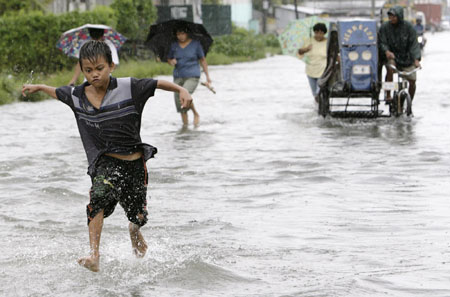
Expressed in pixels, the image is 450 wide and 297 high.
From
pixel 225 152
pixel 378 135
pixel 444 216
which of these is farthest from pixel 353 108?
pixel 444 216

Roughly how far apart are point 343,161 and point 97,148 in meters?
5.59

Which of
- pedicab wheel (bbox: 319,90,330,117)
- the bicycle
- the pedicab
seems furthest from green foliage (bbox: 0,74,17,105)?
the bicycle

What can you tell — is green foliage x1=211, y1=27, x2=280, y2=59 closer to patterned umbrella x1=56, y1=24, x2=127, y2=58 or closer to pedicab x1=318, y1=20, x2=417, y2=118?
patterned umbrella x1=56, y1=24, x2=127, y2=58

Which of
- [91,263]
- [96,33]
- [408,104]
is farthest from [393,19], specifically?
[91,263]

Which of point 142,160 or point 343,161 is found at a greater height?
point 142,160

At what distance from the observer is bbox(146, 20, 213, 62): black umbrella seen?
1589 centimetres

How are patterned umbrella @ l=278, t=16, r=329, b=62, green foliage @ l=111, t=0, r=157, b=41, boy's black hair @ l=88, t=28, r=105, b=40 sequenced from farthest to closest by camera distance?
green foliage @ l=111, t=0, r=157, b=41
patterned umbrella @ l=278, t=16, r=329, b=62
boy's black hair @ l=88, t=28, r=105, b=40

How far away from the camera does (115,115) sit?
6.36 m

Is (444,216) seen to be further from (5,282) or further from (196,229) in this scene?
(5,282)

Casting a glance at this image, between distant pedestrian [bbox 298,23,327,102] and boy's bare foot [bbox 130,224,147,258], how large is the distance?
11.2m

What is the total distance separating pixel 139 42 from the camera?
1585 inches

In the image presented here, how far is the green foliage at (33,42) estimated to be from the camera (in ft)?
87.5

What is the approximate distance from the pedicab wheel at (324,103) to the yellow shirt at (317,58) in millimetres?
1236

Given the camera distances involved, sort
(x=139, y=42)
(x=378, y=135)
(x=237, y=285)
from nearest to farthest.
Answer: (x=237, y=285), (x=378, y=135), (x=139, y=42)
